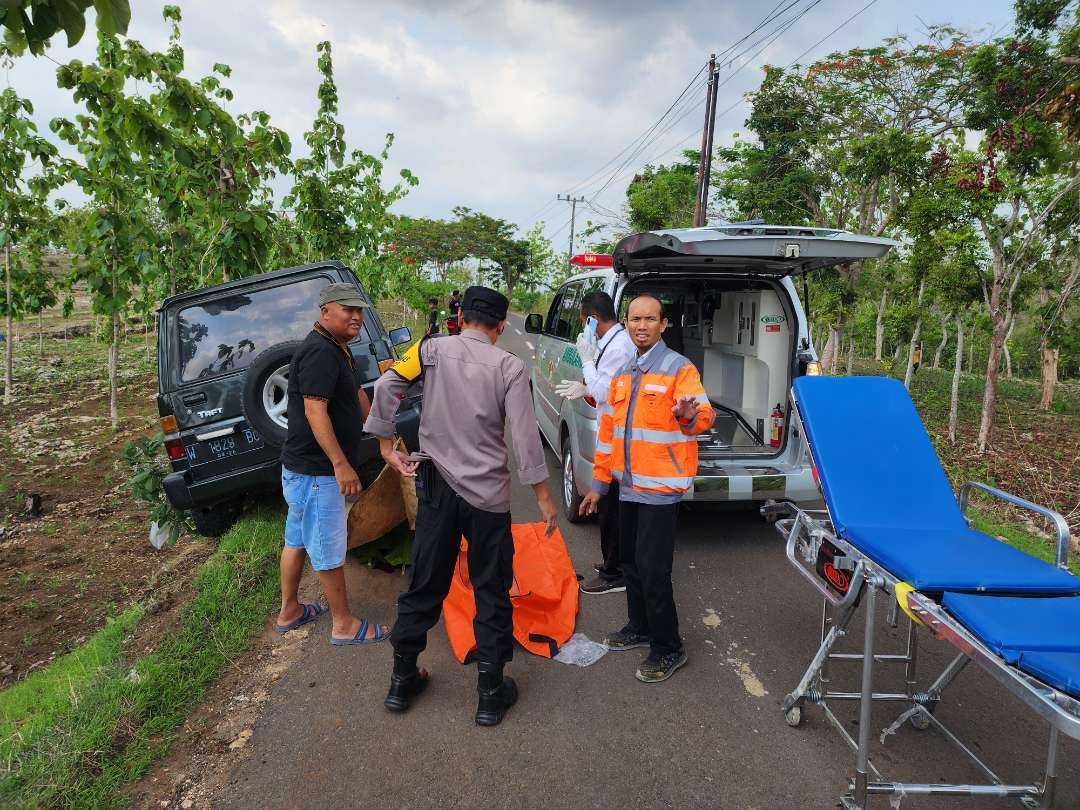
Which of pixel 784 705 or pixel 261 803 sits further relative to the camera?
pixel 784 705

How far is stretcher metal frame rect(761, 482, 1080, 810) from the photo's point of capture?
1.71 meters

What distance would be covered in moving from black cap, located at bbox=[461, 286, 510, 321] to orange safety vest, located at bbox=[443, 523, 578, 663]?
1.18 m

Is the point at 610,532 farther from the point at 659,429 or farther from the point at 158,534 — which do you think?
the point at 158,534

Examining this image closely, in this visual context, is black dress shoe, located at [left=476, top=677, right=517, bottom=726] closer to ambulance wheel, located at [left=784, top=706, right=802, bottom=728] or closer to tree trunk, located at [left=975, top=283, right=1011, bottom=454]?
ambulance wheel, located at [left=784, top=706, right=802, bottom=728]

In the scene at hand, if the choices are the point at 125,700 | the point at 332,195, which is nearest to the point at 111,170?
the point at 332,195

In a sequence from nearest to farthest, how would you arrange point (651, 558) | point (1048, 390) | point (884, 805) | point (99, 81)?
point (884, 805)
point (651, 558)
point (99, 81)
point (1048, 390)

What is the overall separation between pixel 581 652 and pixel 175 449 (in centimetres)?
321

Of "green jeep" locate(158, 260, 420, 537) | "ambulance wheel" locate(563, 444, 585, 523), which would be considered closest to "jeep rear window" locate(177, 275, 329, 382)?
"green jeep" locate(158, 260, 420, 537)

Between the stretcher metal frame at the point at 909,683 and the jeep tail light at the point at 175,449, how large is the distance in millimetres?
3919

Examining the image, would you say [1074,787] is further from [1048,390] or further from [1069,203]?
[1048,390]

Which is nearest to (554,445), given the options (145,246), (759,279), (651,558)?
(759,279)

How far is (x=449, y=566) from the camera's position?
9.15ft

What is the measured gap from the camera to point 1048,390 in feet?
48.5

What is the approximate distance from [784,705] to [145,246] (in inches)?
302
